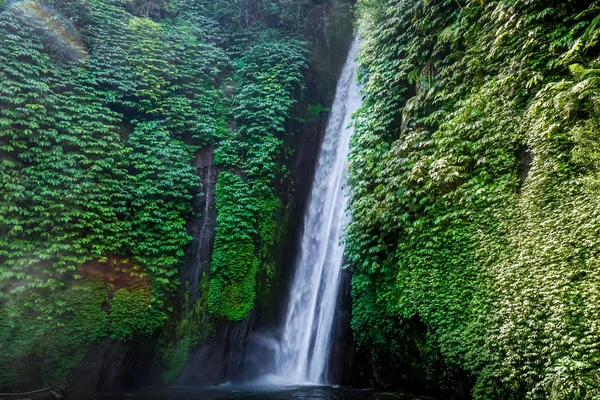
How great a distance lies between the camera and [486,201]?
17.1ft

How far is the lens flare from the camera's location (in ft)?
31.7

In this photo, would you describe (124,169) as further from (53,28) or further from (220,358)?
(220,358)

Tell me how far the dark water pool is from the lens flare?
8965 millimetres

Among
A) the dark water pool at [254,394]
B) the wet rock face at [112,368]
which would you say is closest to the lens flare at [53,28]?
the wet rock face at [112,368]

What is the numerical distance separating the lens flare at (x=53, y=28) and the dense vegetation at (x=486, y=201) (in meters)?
8.70

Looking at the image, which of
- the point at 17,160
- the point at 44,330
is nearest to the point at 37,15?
the point at 17,160

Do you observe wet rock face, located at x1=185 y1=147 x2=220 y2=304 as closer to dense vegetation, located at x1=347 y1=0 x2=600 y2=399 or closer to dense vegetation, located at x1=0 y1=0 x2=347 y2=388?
dense vegetation, located at x1=0 y1=0 x2=347 y2=388

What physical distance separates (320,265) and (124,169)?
5799mm

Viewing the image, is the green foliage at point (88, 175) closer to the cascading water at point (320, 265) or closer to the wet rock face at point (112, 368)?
the wet rock face at point (112, 368)

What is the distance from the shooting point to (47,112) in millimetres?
9008

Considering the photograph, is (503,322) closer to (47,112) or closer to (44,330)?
(44,330)

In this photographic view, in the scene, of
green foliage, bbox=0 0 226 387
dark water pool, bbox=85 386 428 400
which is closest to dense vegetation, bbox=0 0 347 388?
green foliage, bbox=0 0 226 387

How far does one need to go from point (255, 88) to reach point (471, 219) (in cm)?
873

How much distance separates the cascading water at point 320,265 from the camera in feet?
28.9
